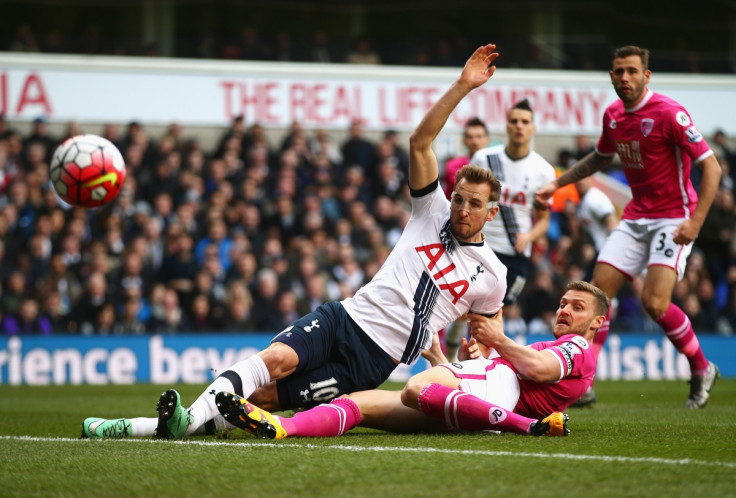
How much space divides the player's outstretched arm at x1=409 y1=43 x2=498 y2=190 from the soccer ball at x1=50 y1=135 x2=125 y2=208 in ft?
10.5

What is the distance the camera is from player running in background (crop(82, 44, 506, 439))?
5789 millimetres

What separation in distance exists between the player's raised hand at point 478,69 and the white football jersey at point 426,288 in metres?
0.66

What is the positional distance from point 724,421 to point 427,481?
3.48 m

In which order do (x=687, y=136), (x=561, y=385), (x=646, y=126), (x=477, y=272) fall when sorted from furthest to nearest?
(x=646, y=126), (x=687, y=136), (x=477, y=272), (x=561, y=385)

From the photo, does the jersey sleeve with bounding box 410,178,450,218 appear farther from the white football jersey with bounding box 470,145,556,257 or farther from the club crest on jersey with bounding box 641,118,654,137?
the white football jersey with bounding box 470,145,556,257

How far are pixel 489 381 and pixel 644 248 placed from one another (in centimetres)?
309

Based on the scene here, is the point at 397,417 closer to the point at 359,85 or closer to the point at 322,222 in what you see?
the point at 322,222

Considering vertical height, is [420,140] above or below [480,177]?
above

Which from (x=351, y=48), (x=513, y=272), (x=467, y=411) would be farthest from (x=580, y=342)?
(x=351, y=48)

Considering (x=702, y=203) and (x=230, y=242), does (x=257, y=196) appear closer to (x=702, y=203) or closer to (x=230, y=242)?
(x=230, y=242)

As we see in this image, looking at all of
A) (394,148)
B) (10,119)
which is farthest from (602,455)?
(10,119)

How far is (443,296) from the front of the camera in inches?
235

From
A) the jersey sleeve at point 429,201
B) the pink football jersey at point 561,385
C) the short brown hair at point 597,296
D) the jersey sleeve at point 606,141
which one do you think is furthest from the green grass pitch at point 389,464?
the jersey sleeve at point 606,141

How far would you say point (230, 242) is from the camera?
1500 cm
